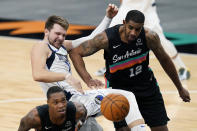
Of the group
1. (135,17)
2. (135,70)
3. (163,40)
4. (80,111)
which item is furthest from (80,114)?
(163,40)

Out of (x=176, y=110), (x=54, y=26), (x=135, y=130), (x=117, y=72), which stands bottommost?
(x=176, y=110)

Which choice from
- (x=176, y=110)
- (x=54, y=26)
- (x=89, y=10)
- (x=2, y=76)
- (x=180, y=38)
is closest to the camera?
(x=54, y=26)

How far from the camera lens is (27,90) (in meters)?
12.2

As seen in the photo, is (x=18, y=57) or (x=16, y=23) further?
(x=16, y=23)

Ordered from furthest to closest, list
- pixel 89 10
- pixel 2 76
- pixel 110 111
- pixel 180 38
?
pixel 89 10 → pixel 180 38 → pixel 2 76 → pixel 110 111

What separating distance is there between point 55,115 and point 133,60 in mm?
1396

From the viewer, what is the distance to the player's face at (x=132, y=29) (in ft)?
25.3

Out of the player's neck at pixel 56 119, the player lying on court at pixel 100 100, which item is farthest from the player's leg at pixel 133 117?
the player's neck at pixel 56 119

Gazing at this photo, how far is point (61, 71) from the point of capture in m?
7.97

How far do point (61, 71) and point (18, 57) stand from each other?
23.0 ft

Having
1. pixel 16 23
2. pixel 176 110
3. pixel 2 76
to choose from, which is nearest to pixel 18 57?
pixel 2 76

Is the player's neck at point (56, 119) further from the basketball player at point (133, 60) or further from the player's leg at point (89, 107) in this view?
the basketball player at point (133, 60)

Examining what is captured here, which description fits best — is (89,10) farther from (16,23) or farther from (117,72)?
(117,72)

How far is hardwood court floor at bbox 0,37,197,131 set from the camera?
34.0ft
